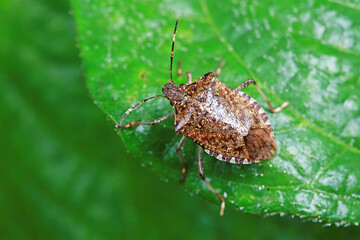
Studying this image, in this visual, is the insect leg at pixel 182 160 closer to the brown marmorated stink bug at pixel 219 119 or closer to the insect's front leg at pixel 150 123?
the brown marmorated stink bug at pixel 219 119

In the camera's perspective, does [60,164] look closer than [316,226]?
No

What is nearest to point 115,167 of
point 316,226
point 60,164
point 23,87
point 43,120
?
point 60,164

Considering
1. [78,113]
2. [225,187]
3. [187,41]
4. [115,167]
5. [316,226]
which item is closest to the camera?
[225,187]

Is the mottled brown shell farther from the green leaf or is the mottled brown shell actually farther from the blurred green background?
the blurred green background

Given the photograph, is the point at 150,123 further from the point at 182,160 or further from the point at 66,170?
the point at 66,170

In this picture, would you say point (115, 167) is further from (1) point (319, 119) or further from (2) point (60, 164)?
(1) point (319, 119)

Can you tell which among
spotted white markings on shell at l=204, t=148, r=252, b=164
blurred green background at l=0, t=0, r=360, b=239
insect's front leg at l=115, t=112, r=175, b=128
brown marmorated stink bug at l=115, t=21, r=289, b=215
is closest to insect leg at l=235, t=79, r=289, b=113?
brown marmorated stink bug at l=115, t=21, r=289, b=215

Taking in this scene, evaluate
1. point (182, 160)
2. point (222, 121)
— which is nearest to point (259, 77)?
point (222, 121)
